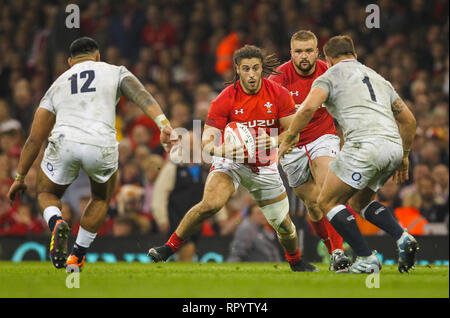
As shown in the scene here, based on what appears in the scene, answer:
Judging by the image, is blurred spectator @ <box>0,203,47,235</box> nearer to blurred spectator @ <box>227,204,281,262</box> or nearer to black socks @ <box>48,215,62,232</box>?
blurred spectator @ <box>227,204,281,262</box>

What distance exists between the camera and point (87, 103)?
766 centimetres

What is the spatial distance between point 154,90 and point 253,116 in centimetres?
750

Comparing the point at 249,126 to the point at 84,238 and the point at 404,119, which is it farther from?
the point at 84,238

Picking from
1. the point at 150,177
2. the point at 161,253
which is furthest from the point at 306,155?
the point at 150,177

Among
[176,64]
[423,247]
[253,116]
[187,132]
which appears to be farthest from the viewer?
[176,64]

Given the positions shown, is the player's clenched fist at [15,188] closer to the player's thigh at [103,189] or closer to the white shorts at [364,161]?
the player's thigh at [103,189]

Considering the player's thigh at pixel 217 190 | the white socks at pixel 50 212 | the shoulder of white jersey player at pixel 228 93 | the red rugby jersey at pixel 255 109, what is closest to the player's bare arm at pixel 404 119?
the red rugby jersey at pixel 255 109

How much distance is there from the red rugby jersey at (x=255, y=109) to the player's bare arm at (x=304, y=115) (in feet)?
2.61

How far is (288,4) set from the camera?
16234 mm

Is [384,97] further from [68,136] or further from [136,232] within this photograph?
[136,232]

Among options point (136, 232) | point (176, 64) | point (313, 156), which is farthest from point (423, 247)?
point (176, 64)

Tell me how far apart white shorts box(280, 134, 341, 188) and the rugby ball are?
37.7 inches

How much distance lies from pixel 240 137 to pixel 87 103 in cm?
156

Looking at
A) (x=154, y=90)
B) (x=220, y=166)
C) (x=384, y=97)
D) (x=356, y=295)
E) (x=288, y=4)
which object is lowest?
(x=356, y=295)
